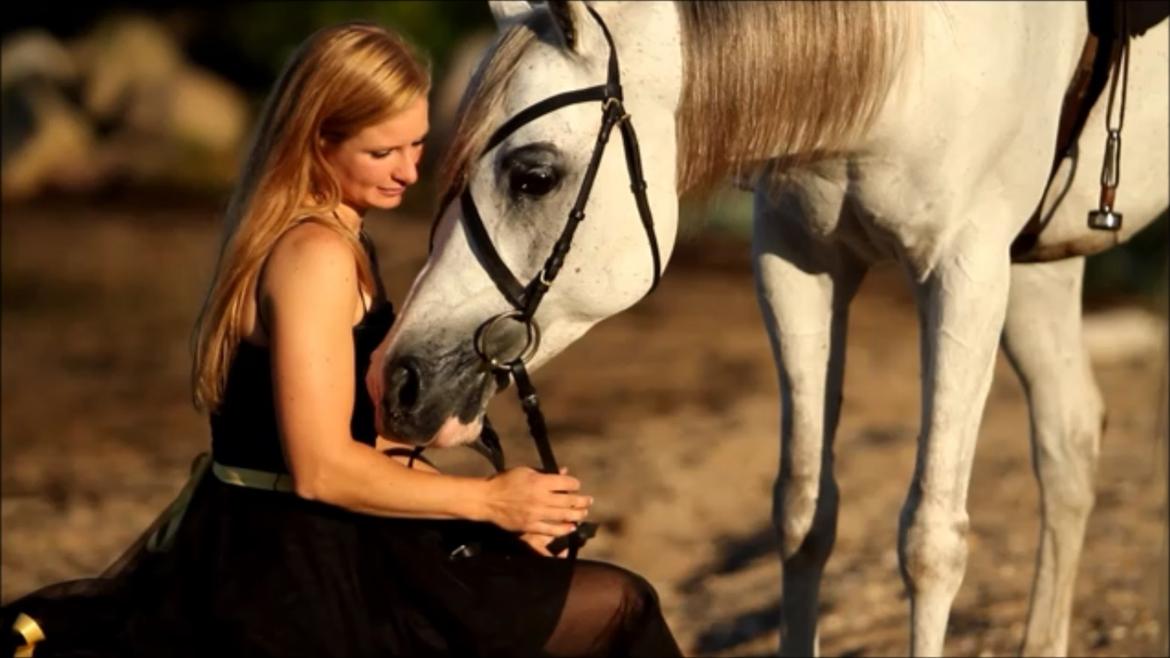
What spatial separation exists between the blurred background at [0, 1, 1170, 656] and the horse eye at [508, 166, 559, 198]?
0.37 meters

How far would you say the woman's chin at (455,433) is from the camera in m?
3.50

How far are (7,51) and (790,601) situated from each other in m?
11.4

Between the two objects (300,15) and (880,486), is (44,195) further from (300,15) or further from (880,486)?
(880,486)

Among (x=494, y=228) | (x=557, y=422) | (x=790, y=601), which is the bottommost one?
(x=557, y=422)

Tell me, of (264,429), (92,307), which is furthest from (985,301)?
(92,307)

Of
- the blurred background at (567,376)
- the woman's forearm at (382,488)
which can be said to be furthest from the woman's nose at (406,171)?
the blurred background at (567,376)

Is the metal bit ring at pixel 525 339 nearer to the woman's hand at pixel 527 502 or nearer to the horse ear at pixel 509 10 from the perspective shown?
the woman's hand at pixel 527 502

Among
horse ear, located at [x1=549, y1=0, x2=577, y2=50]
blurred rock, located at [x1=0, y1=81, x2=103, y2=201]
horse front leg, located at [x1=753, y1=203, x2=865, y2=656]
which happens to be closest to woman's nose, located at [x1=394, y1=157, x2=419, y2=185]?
horse ear, located at [x1=549, y1=0, x2=577, y2=50]

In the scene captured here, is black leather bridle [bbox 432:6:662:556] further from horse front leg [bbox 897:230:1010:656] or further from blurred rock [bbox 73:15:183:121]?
blurred rock [bbox 73:15:183:121]

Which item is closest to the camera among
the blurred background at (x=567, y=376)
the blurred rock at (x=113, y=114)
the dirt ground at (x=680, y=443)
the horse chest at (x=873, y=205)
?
the horse chest at (x=873, y=205)

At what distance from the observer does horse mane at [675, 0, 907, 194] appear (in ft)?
11.9

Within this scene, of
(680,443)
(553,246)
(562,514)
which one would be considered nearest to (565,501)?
(562,514)

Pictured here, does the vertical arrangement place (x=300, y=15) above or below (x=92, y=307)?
above

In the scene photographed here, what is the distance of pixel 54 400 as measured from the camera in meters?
8.68
